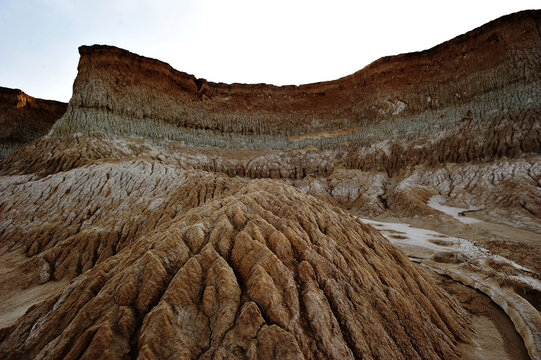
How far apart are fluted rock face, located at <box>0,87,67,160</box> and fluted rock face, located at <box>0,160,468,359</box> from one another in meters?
40.0

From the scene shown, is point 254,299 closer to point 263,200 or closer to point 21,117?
point 263,200

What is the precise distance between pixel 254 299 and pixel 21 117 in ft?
149

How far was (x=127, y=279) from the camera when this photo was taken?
3.54m

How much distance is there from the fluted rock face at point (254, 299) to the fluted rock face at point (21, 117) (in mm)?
40004

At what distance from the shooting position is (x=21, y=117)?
32.0 m

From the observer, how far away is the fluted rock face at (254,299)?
116 inches

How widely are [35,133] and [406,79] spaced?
51.5 m

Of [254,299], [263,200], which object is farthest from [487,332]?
[263,200]

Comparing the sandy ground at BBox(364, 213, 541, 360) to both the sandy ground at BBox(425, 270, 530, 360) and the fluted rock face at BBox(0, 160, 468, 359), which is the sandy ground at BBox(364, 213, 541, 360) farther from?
the fluted rock face at BBox(0, 160, 468, 359)

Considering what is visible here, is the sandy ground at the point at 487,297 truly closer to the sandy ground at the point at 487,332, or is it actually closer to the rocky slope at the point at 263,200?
the sandy ground at the point at 487,332

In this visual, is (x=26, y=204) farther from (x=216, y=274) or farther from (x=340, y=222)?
(x=340, y=222)

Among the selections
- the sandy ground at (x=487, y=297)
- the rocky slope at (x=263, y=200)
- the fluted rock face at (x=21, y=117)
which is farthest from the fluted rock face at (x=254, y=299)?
the fluted rock face at (x=21, y=117)

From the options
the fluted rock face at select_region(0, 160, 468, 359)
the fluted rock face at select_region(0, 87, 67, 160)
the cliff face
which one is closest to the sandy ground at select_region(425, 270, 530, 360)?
Result: the fluted rock face at select_region(0, 160, 468, 359)

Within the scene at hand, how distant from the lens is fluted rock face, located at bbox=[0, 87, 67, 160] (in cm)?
3056
